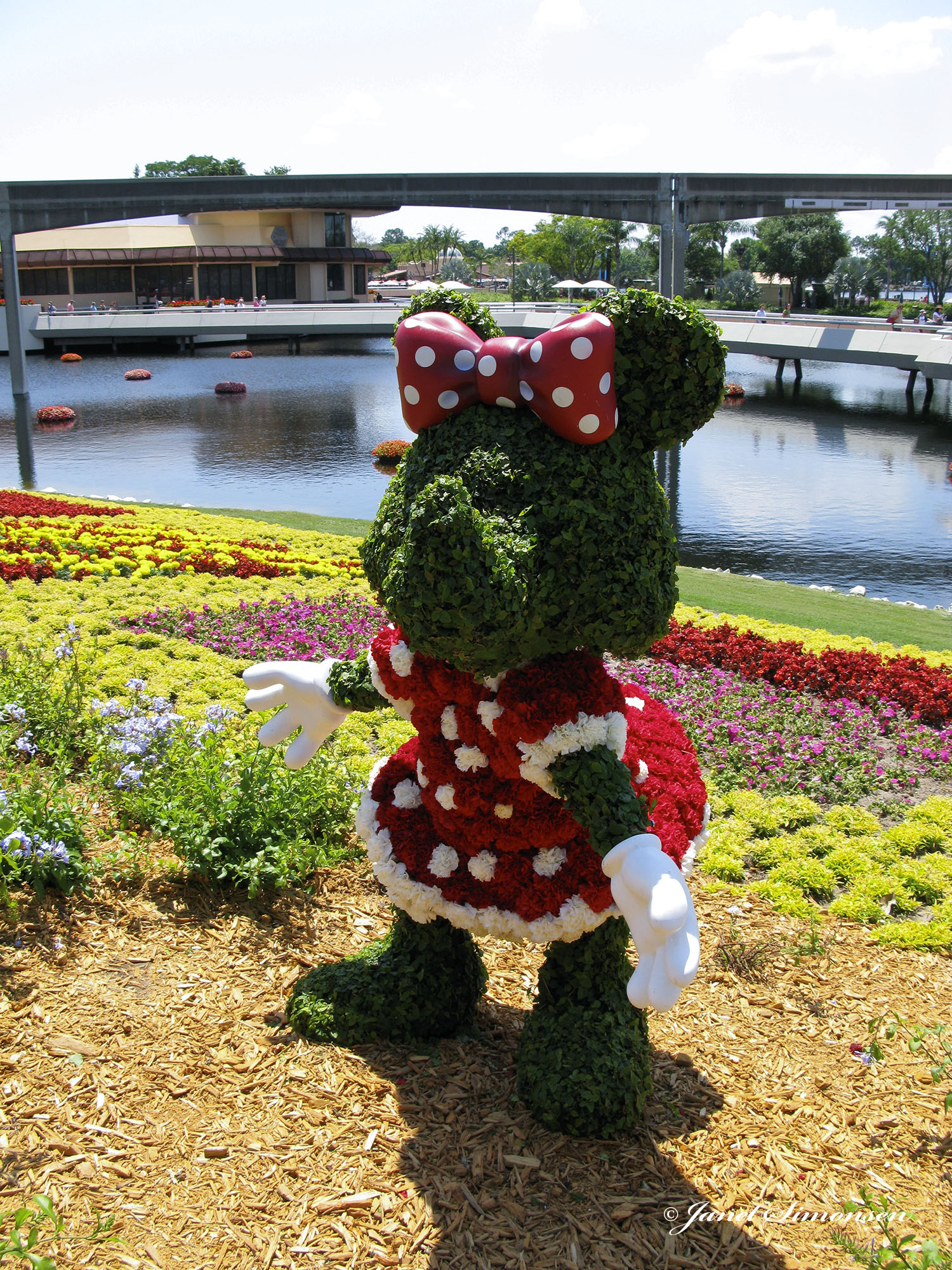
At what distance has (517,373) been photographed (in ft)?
10.6

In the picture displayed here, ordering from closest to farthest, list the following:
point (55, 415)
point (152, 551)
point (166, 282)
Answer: point (152, 551) < point (55, 415) < point (166, 282)

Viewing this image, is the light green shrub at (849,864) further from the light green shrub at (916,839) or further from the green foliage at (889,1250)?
the green foliage at (889,1250)

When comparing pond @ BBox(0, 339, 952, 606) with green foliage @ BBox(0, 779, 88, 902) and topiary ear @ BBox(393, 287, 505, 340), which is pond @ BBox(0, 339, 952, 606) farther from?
green foliage @ BBox(0, 779, 88, 902)

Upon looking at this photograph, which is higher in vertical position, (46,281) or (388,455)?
(46,281)

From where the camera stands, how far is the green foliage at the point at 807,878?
535 centimetres

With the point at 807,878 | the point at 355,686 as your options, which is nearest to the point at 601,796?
the point at 355,686

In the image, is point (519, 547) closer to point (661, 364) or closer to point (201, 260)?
point (661, 364)

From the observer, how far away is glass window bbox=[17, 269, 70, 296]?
197 feet

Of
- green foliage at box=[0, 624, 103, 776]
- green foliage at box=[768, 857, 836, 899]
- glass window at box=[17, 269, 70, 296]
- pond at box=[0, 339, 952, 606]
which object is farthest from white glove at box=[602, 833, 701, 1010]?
glass window at box=[17, 269, 70, 296]

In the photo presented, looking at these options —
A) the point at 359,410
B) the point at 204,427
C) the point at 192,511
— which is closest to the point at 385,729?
the point at 192,511

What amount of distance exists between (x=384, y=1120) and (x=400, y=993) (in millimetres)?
463

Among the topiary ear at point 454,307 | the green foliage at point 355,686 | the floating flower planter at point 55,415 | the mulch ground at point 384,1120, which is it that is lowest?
the mulch ground at point 384,1120

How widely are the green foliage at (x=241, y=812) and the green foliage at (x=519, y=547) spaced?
1882 millimetres

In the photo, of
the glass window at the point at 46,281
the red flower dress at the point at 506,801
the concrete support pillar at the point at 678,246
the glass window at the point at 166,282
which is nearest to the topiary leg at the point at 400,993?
the red flower dress at the point at 506,801
